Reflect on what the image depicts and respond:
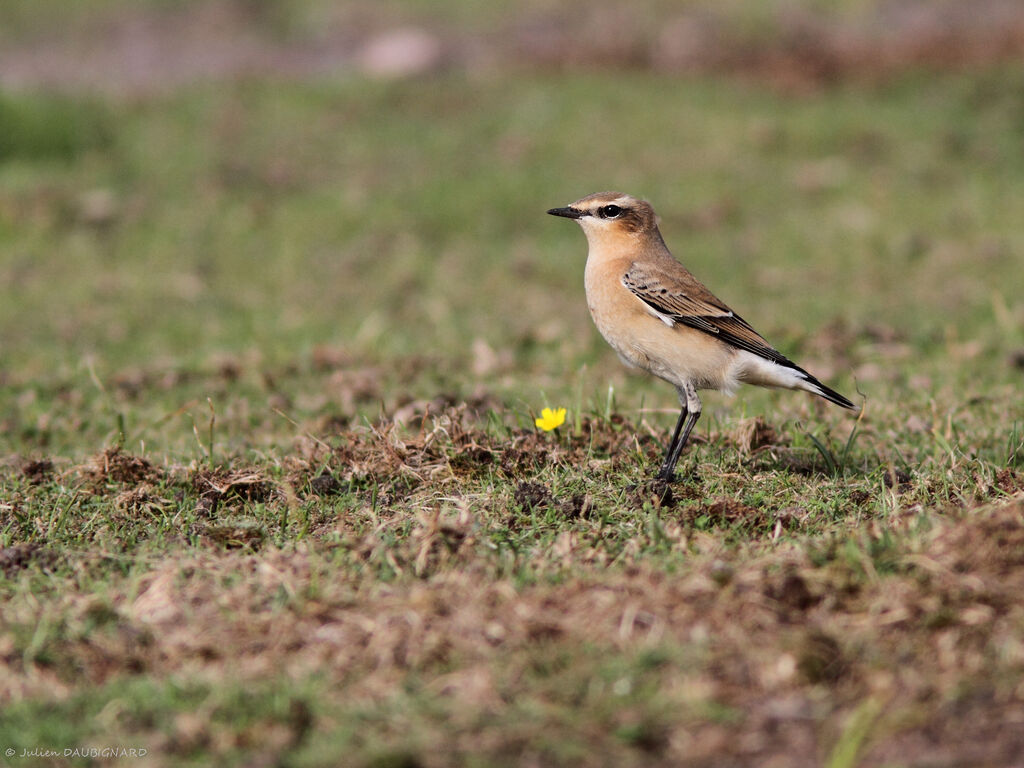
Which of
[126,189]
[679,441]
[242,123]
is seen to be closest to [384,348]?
[679,441]

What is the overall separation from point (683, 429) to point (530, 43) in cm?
1342

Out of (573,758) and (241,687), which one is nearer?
(573,758)

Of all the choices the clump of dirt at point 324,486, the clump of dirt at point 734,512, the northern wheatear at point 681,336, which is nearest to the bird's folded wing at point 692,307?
the northern wheatear at point 681,336

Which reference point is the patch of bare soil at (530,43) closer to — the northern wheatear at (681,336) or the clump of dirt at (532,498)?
the northern wheatear at (681,336)

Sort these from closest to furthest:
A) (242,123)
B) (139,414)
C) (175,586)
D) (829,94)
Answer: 1. (175,586)
2. (139,414)
3. (242,123)
4. (829,94)

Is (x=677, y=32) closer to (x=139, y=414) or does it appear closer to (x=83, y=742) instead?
(x=139, y=414)

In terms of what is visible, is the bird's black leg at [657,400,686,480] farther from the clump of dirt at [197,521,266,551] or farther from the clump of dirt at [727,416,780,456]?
the clump of dirt at [197,521,266,551]

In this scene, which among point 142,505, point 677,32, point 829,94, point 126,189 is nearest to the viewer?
point 142,505

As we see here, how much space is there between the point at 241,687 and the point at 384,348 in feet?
18.3

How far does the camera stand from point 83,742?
3.44 meters

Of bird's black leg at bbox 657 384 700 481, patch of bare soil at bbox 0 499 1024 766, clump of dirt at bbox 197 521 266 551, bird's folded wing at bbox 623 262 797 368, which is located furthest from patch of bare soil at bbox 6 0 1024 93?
patch of bare soil at bbox 0 499 1024 766

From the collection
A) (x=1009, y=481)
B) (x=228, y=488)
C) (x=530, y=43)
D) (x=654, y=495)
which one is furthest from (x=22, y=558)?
(x=530, y=43)

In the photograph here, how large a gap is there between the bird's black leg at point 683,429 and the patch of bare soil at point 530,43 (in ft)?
36.1

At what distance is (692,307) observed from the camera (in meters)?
6.02
